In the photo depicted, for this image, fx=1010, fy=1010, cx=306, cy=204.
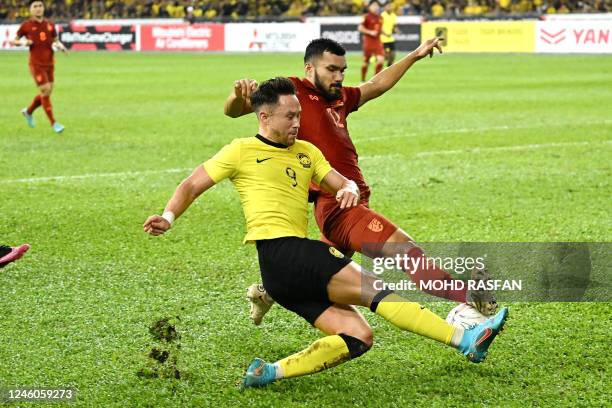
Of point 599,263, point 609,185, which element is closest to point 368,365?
point 599,263

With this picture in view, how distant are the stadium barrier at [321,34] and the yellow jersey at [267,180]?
82.6ft

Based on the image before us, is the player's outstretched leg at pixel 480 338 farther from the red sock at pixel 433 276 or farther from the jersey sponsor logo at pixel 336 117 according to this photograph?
the jersey sponsor logo at pixel 336 117

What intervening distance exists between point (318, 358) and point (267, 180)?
923 mm

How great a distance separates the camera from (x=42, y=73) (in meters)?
16.3

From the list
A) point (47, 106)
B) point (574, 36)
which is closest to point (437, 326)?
point (47, 106)

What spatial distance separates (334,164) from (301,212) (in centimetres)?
89

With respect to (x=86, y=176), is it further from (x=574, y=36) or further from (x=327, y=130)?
(x=574, y=36)

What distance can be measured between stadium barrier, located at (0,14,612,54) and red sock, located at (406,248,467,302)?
24.8 metres

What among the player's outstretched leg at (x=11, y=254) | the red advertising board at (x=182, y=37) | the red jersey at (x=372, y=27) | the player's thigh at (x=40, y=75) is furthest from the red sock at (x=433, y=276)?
the red advertising board at (x=182, y=37)

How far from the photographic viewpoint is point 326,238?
5.78 meters

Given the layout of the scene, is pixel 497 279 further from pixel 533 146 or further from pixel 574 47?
pixel 574 47

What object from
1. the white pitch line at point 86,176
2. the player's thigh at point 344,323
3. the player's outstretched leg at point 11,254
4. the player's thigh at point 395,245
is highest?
the player's thigh at point 395,245

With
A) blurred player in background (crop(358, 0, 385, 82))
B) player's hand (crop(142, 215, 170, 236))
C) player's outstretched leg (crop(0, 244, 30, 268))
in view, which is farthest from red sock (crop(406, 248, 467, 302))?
blurred player in background (crop(358, 0, 385, 82))

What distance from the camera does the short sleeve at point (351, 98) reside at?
6121 mm
